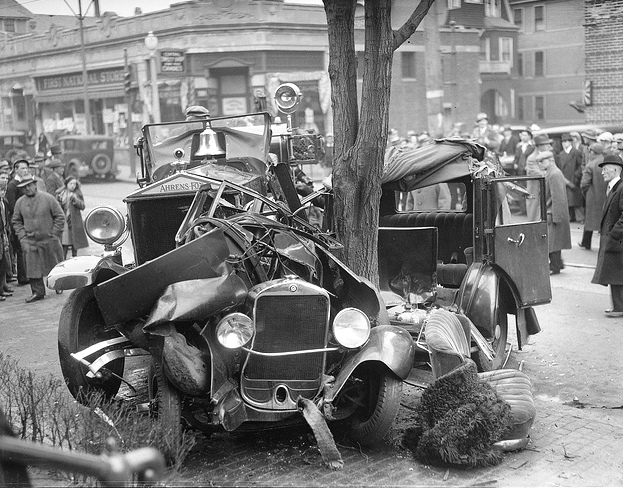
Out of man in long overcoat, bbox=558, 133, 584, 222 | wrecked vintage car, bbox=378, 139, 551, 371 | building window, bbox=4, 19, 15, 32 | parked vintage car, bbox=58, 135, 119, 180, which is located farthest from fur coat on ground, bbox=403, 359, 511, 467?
parked vintage car, bbox=58, 135, 119, 180

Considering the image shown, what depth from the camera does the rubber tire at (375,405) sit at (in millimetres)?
5750

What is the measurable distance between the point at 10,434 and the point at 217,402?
198 cm

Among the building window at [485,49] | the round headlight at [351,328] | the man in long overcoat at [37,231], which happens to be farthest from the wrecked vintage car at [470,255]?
the building window at [485,49]

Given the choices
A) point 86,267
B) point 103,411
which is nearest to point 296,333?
point 103,411

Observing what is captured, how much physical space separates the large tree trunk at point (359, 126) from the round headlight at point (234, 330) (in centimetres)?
276

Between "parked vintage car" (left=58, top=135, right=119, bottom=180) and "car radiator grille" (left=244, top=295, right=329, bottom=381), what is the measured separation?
90.3 ft

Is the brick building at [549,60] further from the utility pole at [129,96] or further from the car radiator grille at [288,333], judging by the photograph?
the car radiator grille at [288,333]

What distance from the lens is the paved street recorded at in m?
5.40

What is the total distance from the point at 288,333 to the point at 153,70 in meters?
25.9

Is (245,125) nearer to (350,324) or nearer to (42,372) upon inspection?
(42,372)

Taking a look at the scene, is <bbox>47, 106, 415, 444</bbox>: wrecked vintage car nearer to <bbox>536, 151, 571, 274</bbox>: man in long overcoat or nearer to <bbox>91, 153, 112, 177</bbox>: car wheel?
<bbox>536, 151, 571, 274</bbox>: man in long overcoat

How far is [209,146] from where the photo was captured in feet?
28.3

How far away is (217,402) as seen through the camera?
212 inches

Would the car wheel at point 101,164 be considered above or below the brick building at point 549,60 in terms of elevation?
below
